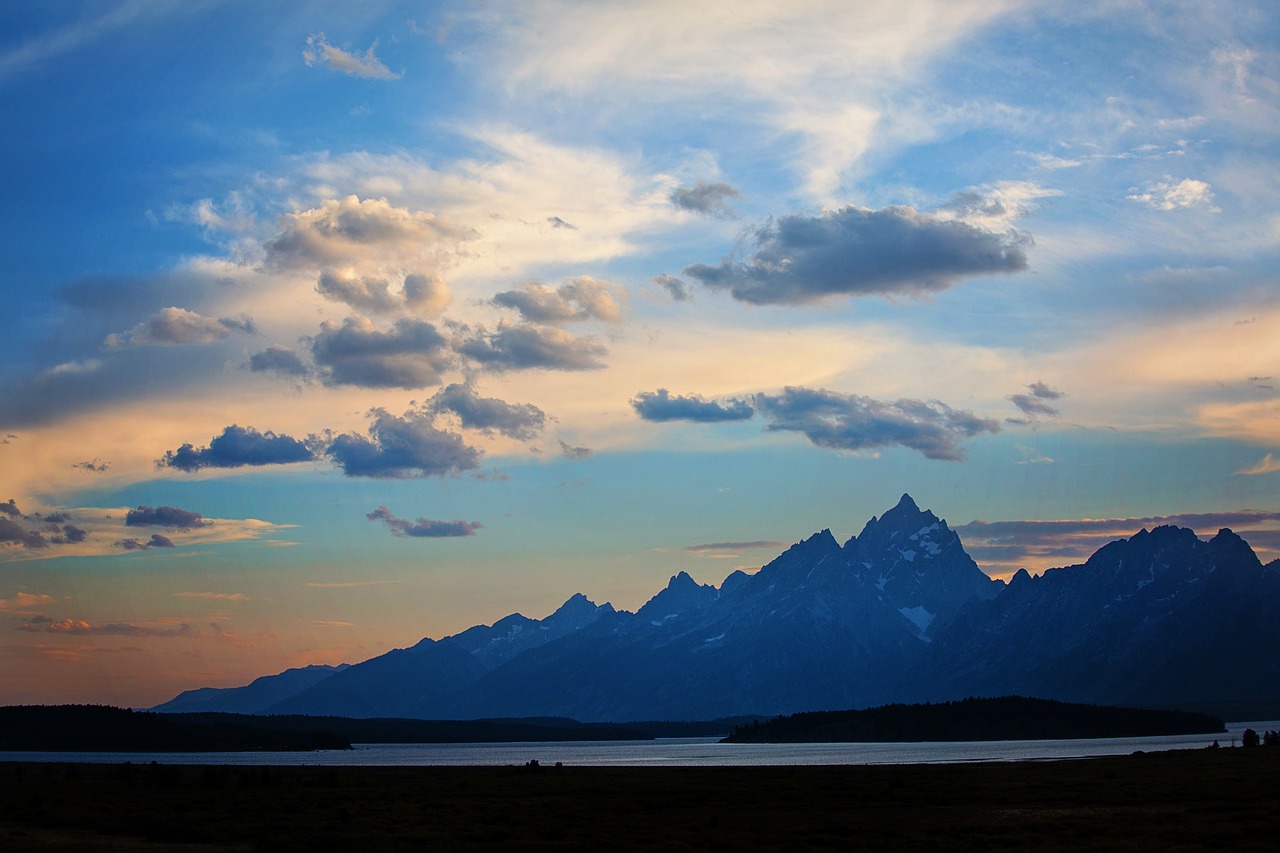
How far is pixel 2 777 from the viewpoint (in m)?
147

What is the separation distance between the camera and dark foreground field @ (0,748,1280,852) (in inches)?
2606

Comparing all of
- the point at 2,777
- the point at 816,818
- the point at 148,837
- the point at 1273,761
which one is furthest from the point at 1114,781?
the point at 2,777

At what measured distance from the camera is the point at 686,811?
91750 mm

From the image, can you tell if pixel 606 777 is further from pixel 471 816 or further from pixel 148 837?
pixel 148 837

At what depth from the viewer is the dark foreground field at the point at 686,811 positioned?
217 ft

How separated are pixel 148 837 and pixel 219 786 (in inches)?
1873

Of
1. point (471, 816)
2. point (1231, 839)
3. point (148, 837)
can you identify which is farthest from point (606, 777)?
point (1231, 839)

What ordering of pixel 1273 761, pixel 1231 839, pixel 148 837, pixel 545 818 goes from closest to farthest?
pixel 1231 839 → pixel 148 837 → pixel 545 818 → pixel 1273 761

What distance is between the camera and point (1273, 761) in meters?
115

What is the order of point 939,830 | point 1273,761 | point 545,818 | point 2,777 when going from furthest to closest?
1. point 2,777
2. point 1273,761
3. point 545,818
4. point 939,830

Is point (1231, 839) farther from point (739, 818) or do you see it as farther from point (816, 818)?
point (739, 818)

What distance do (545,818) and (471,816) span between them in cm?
589

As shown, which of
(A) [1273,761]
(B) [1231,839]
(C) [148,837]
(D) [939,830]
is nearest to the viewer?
(B) [1231,839]

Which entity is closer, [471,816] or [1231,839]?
[1231,839]
